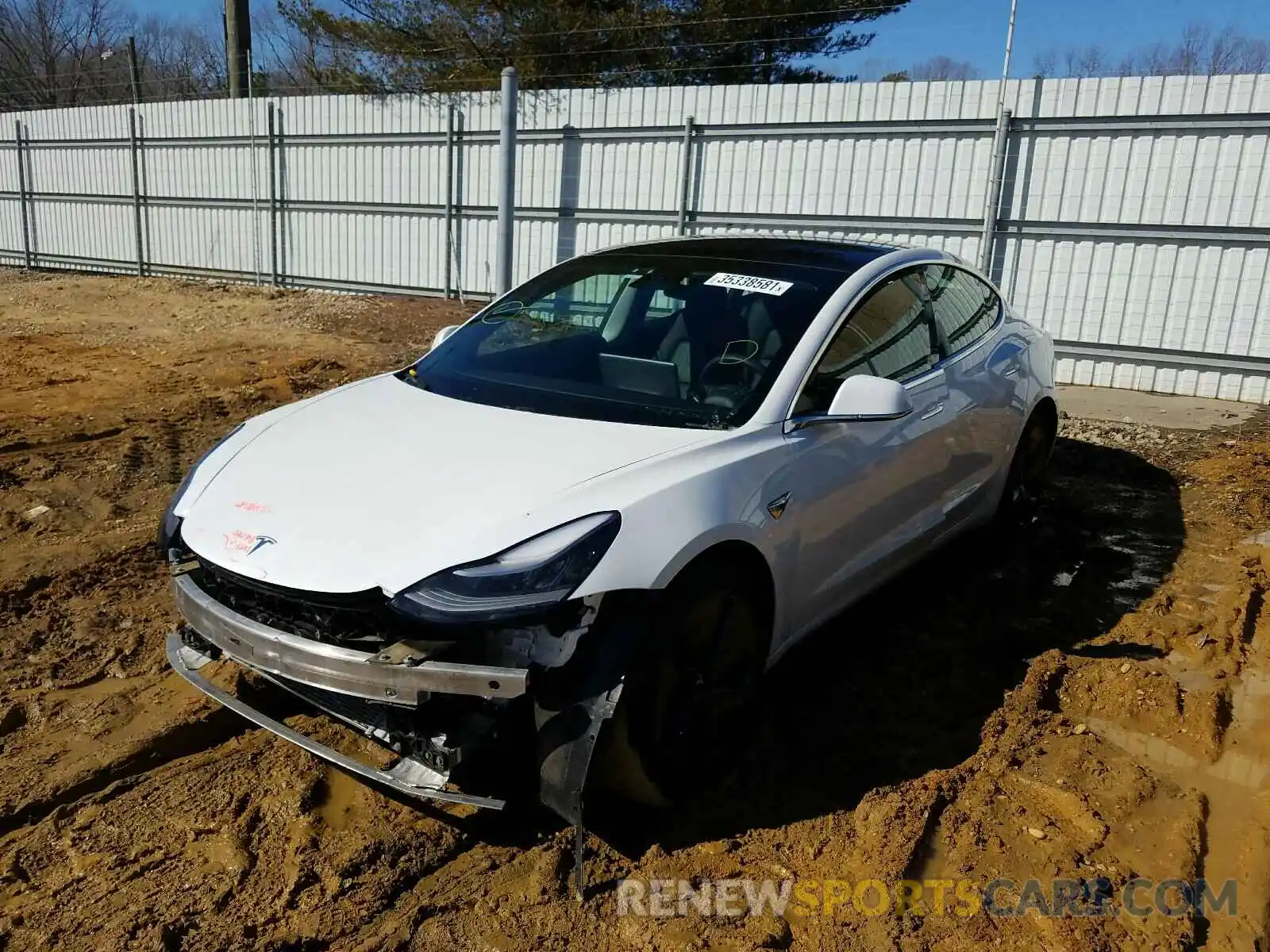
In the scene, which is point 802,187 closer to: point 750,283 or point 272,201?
point 750,283

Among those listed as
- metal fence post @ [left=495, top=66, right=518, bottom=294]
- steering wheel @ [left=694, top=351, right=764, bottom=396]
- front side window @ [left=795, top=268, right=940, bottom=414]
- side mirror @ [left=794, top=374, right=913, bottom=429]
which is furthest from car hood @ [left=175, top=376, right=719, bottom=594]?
metal fence post @ [left=495, top=66, right=518, bottom=294]

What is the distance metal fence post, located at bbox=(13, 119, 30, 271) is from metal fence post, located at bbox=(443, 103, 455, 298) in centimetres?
1120

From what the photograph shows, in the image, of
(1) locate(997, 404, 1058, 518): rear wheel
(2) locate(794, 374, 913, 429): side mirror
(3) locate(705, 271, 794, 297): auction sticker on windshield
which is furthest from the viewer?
(1) locate(997, 404, 1058, 518): rear wheel

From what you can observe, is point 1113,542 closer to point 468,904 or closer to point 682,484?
→ point 682,484

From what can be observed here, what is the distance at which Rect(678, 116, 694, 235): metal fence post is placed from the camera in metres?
11.5

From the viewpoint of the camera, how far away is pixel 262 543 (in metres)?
2.73

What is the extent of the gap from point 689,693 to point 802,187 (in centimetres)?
912

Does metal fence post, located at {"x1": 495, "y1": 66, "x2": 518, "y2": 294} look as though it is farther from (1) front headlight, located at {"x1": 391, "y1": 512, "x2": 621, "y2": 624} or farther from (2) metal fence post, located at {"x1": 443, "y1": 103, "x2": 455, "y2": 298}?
(1) front headlight, located at {"x1": 391, "y1": 512, "x2": 621, "y2": 624}

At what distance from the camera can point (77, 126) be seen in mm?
18359

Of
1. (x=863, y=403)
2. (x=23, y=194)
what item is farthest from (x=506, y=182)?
(x=23, y=194)

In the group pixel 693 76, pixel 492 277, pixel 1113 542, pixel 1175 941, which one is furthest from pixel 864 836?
pixel 693 76

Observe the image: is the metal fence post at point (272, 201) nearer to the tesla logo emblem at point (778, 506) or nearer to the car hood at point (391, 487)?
the car hood at point (391, 487)

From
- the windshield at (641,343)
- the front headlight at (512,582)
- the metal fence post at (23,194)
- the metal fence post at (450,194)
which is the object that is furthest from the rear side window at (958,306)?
the metal fence post at (23,194)

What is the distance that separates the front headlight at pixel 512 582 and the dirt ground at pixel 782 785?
2.60 feet
